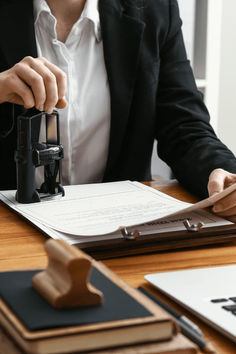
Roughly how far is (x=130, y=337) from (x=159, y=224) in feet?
1.53

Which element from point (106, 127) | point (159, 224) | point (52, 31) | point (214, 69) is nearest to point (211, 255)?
point (159, 224)

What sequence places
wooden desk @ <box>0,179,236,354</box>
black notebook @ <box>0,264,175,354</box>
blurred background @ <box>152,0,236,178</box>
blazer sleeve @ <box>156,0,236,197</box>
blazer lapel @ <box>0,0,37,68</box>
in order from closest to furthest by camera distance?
black notebook @ <box>0,264,175,354</box> < wooden desk @ <box>0,179,236,354</box> < blazer sleeve @ <box>156,0,236,197</box> < blazer lapel @ <box>0,0,37,68</box> < blurred background @ <box>152,0,236,178</box>

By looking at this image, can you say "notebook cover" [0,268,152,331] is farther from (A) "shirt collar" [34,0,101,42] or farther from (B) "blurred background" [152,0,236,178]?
(B) "blurred background" [152,0,236,178]

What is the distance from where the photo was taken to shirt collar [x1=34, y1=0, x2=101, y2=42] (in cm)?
157

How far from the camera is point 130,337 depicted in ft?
1.78

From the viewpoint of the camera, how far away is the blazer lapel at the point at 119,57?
1593 millimetres

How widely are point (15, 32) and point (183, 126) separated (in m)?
0.47

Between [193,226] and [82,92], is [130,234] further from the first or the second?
[82,92]

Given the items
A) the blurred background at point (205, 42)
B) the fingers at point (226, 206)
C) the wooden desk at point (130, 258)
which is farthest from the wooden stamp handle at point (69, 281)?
the blurred background at point (205, 42)

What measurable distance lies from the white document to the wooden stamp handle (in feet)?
1.05

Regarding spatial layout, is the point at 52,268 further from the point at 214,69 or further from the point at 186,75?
the point at 214,69

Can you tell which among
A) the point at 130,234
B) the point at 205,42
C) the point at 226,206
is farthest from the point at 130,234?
the point at 205,42

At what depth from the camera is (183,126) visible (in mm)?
1562

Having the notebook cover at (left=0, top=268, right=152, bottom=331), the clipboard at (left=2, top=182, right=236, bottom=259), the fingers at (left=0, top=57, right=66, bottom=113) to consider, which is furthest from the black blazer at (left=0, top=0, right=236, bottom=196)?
the notebook cover at (left=0, top=268, right=152, bottom=331)
